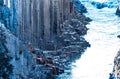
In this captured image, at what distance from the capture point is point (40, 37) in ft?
133

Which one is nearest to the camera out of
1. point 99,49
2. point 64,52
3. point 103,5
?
point 64,52

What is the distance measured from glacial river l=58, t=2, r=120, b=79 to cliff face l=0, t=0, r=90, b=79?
0.97m

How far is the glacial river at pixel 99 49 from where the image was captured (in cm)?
3531

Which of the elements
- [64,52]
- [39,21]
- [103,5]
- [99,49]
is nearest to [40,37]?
[39,21]

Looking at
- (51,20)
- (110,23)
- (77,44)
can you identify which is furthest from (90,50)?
(110,23)

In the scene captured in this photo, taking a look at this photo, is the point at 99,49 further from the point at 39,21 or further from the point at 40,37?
the point at 39,21

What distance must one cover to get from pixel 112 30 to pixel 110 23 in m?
5.83

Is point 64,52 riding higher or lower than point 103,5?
lower

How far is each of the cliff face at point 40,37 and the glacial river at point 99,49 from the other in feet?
3.17

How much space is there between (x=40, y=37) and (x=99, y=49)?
7870 millimetres

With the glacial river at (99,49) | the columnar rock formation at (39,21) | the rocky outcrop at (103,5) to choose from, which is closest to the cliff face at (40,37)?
the columnar rock formation at (39,21)

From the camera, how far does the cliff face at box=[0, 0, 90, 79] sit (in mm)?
22906

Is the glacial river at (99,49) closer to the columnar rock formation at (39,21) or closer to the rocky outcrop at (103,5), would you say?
the columnar rock formation at (39,21)

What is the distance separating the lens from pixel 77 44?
44.5m
